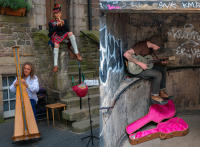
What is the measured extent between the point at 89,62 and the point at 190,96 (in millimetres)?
3722

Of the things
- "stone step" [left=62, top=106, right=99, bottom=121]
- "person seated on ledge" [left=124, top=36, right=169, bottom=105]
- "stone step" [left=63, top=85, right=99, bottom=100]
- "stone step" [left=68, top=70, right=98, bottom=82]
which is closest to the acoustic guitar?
"person seated on ledge" [left=124, top=36, right=169, bottom=105]

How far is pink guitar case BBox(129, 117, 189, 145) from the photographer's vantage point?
5.10 metres

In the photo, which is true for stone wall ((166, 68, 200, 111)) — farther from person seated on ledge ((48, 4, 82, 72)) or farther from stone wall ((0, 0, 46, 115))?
stone wall ((0, 0, 46, 115))

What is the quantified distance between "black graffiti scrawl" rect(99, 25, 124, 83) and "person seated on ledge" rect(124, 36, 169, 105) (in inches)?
11.8

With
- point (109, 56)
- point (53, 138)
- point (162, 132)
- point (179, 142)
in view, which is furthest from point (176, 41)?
point (53, 138)

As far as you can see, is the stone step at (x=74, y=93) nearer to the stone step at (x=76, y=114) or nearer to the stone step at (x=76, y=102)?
the stone step at (x=76, y=102)

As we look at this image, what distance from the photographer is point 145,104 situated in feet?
20.0

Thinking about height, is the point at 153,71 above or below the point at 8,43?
below

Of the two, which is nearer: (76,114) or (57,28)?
(76,114)

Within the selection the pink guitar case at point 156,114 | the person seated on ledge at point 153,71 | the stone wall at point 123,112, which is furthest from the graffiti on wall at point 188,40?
the pink guitar case at point 156,114

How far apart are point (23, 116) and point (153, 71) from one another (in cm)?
279

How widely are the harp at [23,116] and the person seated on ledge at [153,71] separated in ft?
7.15

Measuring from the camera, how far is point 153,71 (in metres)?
5.65

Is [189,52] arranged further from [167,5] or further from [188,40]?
[167,5]
